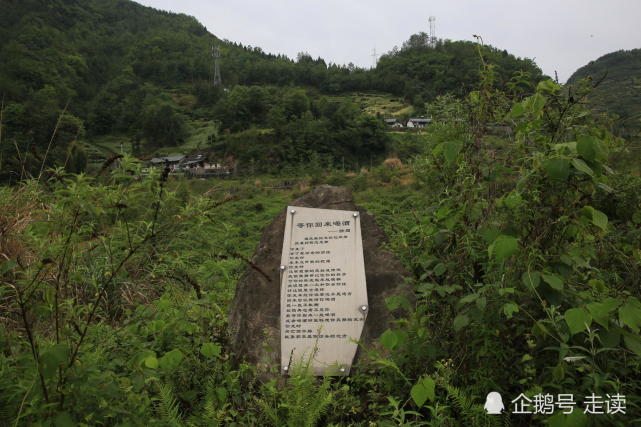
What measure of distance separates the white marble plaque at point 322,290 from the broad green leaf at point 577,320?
5.87 feet

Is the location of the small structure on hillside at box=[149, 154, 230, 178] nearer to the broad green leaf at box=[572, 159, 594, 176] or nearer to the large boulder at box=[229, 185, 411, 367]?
the large boulder at box=[229, 185, 411, 367]

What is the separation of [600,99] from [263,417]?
308 centimetres

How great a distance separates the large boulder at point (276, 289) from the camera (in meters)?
3.42

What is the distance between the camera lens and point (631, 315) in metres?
1.71

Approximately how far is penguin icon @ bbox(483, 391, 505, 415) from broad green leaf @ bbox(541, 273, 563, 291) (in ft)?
2.18

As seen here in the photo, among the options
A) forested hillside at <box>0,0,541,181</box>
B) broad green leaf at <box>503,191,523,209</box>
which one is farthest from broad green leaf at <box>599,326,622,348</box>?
forested hillside at <box>0,0,541,181</box>

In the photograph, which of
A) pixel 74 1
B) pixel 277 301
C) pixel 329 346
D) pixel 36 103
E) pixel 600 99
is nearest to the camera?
pixel 600 99

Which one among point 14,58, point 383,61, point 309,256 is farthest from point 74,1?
point 309,256

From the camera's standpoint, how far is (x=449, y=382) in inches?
95.8

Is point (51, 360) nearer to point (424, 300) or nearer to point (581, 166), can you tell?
point (424, 300)

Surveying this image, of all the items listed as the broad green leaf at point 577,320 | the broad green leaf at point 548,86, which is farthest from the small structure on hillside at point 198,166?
the broad green leaf at point 577,320

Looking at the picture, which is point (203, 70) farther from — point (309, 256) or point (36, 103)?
point (309, 256)

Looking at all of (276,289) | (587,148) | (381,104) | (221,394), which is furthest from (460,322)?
(381,104)

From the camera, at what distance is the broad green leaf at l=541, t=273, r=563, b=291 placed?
1.90 meters
